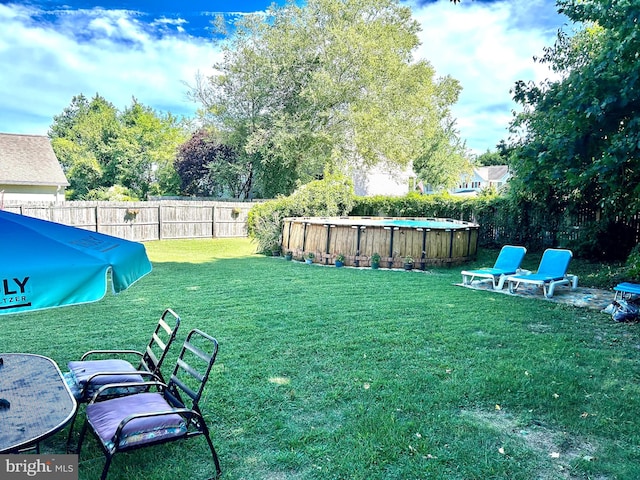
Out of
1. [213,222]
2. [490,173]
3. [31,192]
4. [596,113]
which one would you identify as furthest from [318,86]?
[490,173]

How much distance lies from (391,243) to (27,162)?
20786mm

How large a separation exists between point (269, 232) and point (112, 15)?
316 inches

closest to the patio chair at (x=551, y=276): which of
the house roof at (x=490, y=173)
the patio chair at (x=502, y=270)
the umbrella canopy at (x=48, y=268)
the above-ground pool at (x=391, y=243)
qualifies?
the patio chair at (x=502, y=270)

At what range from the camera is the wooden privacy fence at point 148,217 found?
47.4 ft

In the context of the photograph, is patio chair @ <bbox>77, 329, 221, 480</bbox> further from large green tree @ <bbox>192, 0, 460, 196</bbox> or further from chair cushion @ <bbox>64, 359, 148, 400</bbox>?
large green tree @ <bbox>192, 0, 460, 196</bbox>

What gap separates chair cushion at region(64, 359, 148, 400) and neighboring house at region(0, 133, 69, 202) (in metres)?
21.5

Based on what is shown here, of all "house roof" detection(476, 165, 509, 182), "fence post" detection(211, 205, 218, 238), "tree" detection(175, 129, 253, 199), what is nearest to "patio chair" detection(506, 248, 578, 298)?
"fence post" detection(211, 205, 218, 238)

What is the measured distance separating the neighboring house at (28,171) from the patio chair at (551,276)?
70.6 ft

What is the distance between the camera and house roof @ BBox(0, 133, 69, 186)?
21.2 m

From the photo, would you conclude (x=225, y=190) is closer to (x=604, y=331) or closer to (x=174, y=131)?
(x=174, y=131)

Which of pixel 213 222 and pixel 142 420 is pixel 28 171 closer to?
pixel 213 222

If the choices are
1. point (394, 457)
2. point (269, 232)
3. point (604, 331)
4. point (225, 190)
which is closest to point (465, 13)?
point (604, 331)

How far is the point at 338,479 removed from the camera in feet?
8.36

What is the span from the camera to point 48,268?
Result: 6.42 ft
